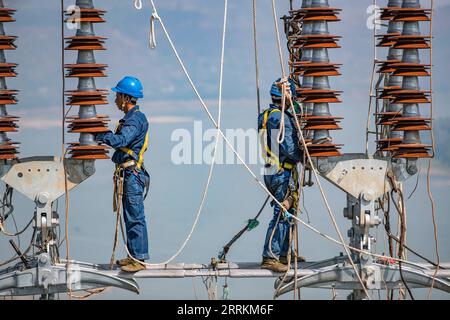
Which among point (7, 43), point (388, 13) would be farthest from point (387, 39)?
point (7, 43)

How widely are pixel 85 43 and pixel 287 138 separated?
309 cm

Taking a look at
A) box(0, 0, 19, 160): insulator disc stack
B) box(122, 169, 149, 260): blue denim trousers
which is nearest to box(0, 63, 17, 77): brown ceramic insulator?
box(0, 0, 19, 160): insulator disc stack

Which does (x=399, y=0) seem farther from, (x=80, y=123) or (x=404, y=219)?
(x=80, y=123)

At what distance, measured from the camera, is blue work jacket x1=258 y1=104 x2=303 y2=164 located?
78.3 ft

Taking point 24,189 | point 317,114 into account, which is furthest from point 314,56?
point 24,189

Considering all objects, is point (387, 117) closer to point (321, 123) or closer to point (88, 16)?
point (321, 123)

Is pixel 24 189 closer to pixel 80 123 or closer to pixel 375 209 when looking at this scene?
pixel 80 123

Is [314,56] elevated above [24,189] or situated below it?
above

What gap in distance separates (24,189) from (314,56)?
4.44m

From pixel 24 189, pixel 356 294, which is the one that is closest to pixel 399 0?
pixel 356 294

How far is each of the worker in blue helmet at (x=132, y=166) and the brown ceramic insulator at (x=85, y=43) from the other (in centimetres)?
70

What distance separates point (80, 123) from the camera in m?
24.1
